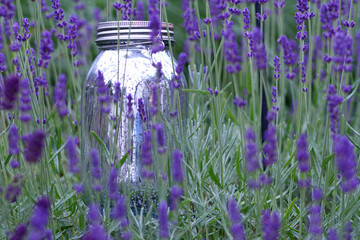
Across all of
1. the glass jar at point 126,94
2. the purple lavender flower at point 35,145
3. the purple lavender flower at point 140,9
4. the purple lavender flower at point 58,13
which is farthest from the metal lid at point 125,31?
the purple lavender flower at point 35,145

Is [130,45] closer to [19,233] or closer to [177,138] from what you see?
[177,138]

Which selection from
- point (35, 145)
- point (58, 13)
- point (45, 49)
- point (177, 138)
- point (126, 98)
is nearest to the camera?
point (35, 145)

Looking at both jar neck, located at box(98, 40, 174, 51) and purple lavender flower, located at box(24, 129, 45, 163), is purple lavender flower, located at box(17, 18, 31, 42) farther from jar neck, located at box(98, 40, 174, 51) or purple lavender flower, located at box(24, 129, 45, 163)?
purple lavender flower, located at box(24, 129, 45, 163)

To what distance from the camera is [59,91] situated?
108 centimetres

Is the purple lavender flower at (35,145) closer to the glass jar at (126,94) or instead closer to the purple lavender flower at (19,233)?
the purple lavender flower at (19,233)

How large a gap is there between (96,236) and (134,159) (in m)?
0.78

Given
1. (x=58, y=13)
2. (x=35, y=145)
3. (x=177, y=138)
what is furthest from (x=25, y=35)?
(x=35, y=145)

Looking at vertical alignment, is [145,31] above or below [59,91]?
above

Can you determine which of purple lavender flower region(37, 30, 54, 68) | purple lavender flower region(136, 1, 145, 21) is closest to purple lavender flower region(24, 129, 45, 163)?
purple lavender flower region(37, 30, 54, 68)

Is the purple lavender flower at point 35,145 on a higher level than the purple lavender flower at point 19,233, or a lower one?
higher

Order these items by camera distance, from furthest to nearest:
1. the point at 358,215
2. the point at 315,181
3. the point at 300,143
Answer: the point at 315,181, the point at 358,215, the point at 300,143

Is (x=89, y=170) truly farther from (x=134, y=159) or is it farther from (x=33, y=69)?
(x=33, y=69)

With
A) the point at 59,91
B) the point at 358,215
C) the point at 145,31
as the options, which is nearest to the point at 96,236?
the point at 59,91

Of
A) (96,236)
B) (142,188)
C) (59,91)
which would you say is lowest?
(142,188)
